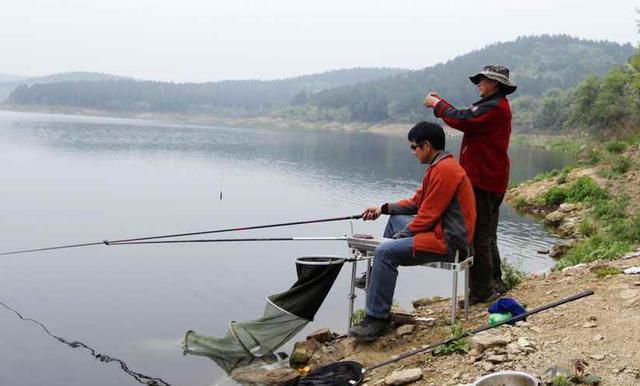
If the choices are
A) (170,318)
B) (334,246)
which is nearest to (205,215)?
(334,246)

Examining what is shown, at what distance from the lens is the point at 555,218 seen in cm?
1844

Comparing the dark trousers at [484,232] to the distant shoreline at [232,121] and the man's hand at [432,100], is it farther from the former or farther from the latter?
the distant shoreline at [232,121]

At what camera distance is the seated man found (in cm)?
552

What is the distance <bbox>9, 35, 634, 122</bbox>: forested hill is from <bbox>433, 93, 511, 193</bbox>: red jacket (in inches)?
4686

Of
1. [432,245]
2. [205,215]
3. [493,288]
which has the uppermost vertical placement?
[432,245]

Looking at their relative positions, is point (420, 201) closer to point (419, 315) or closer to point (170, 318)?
point (419, 315)

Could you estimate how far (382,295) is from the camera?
5.76 meters

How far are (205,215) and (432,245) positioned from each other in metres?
14.7

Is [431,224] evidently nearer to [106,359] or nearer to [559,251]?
[106,359]

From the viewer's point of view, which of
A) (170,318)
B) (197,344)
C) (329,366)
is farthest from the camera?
(170,318)

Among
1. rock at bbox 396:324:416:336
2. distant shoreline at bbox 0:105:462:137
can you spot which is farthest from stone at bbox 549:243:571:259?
distant shoreline at bbox 0:105:462:137

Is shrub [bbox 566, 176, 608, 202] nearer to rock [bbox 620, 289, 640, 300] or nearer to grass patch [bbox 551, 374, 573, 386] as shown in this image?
rock [bbox 620, 289, 640, 300]

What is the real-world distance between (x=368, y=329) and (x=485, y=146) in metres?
2.09

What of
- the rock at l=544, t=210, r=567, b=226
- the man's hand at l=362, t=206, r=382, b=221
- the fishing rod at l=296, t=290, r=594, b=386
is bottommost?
the rock at l=544, t=210, r=567, b=226
